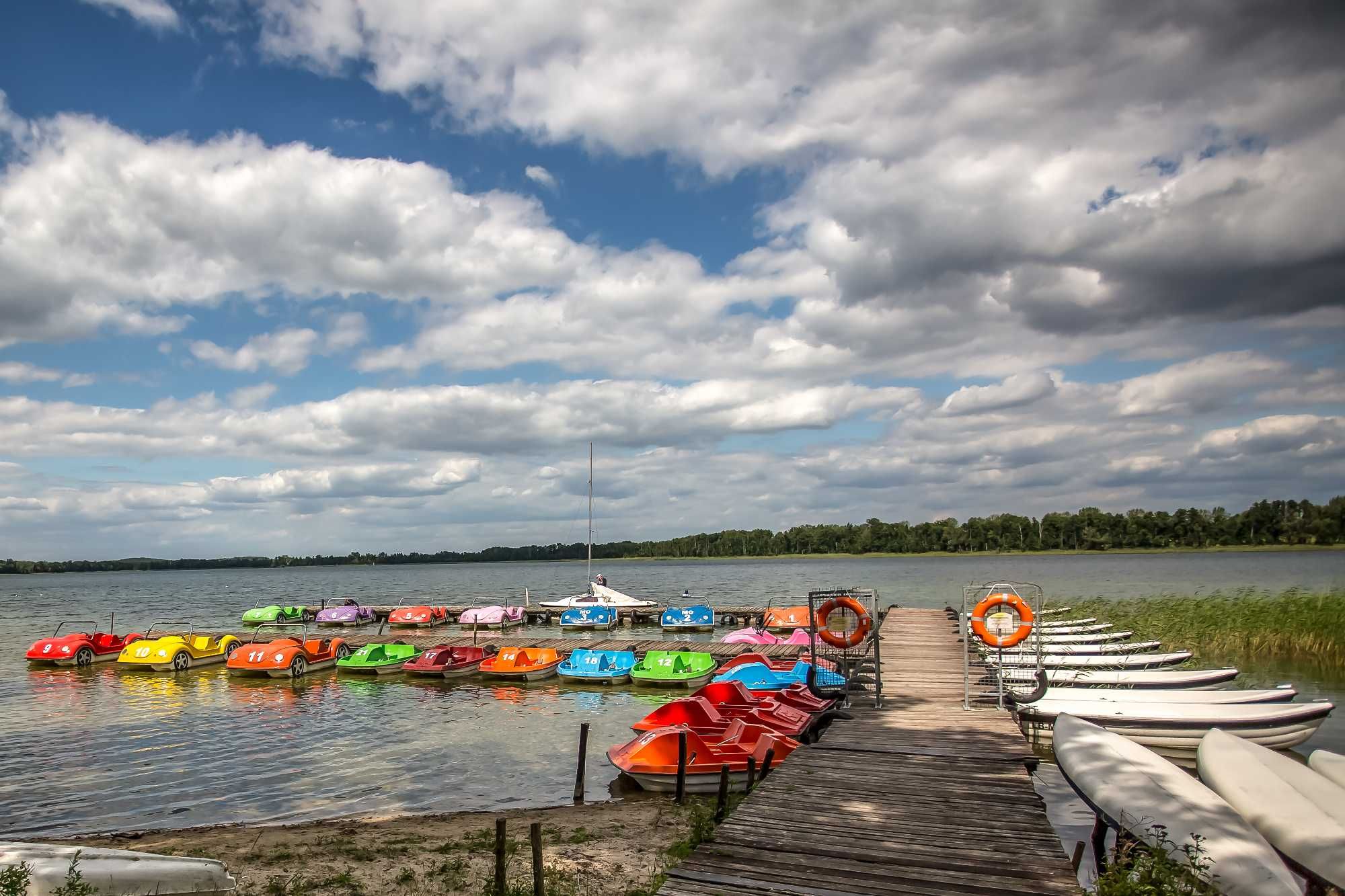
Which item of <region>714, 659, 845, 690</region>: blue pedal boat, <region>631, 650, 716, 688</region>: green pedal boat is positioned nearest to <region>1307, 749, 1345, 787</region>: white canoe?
<region>714, 659, 845, 690</region>: blue pedal boat

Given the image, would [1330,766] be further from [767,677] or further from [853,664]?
[767,677]

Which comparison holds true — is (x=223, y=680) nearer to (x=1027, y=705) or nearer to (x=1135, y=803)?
(x=1027, y=705)

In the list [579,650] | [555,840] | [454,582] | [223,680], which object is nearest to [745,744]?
[555,840]

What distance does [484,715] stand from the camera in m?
22.9

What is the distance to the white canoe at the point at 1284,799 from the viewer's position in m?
8.01

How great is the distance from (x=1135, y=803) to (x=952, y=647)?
14.3 meters

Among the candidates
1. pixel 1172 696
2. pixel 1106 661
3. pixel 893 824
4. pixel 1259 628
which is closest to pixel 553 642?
pixel 1106 661

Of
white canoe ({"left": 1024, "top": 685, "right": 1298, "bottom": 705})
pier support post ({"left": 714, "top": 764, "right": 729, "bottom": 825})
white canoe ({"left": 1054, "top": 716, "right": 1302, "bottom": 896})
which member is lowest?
white canoe ({"left": 1024, "top": 685, "right": 1298, "bottom": 705})

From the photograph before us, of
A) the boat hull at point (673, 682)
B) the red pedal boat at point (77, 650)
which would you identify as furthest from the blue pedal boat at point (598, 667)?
the red pedal boat at point (77, 650)

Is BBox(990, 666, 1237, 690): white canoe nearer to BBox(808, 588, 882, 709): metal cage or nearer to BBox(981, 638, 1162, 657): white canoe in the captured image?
BBox(981, 638, 1162, 657): white canoe

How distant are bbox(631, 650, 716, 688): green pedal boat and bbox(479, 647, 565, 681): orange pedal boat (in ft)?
9.89

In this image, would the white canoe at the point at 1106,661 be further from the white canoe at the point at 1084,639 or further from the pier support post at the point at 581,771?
the pier support post at the point at 581,771

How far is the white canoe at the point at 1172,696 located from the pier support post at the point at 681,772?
24.9ft

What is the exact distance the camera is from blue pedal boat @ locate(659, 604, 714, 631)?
4781 cm
